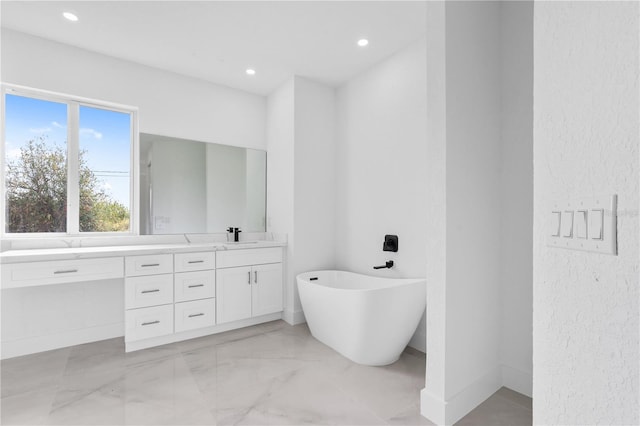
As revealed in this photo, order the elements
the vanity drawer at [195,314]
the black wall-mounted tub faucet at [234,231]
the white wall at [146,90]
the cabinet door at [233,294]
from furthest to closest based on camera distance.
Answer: the black wall-mounted tub faucet at [234,231], the cabinet door at [233,294], the vanity drawer at [195,314], the white wall at [146,90]

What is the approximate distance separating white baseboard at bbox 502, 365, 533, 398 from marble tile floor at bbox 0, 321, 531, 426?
0.05m

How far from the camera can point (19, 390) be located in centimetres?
191

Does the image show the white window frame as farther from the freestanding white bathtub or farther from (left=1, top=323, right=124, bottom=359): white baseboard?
the freestanding white bathtub

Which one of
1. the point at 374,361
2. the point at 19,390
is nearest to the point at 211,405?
the point at 374,361

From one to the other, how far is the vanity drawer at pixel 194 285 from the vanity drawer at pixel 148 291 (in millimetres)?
64

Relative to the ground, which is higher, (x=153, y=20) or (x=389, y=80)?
(x=153, y=20)

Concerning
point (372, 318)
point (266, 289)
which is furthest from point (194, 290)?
point (372, 318)

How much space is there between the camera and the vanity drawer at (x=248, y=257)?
9.48 ft

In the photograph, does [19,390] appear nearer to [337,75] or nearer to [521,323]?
[521,323]
